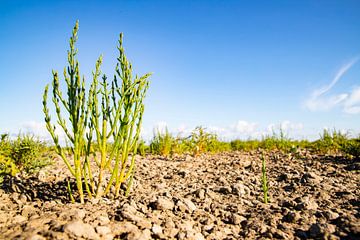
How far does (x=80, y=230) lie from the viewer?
6.16ft

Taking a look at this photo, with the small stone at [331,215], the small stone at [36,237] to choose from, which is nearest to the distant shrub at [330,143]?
the small stone at [331,215]

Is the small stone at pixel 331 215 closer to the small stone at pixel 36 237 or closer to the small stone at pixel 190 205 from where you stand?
the small stone at pixel 190 205

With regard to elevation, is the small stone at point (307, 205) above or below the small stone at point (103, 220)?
above

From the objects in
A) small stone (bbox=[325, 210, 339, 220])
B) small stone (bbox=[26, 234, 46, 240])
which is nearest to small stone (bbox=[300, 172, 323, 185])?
small stone (bbox=[325, 210, 339, 220])

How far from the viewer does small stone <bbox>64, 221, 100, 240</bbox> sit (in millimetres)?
1854

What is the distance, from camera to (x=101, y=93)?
9.47 ft

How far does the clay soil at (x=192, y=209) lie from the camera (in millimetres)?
2020

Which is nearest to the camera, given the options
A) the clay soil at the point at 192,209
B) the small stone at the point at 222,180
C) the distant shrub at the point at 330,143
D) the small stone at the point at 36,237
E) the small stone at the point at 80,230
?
the small stone at the point at 36,237

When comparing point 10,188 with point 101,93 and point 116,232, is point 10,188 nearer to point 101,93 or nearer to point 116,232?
point 101,93

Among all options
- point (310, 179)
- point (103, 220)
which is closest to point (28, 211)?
point (103, 220)

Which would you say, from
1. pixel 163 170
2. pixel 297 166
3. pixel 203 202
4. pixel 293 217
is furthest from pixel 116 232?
pixel 297 166

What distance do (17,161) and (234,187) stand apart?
9.82ft

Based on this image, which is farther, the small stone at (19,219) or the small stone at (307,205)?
the small stone at (307,205)

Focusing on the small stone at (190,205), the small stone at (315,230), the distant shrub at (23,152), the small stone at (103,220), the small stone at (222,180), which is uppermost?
the distant shrub at (23,152)
